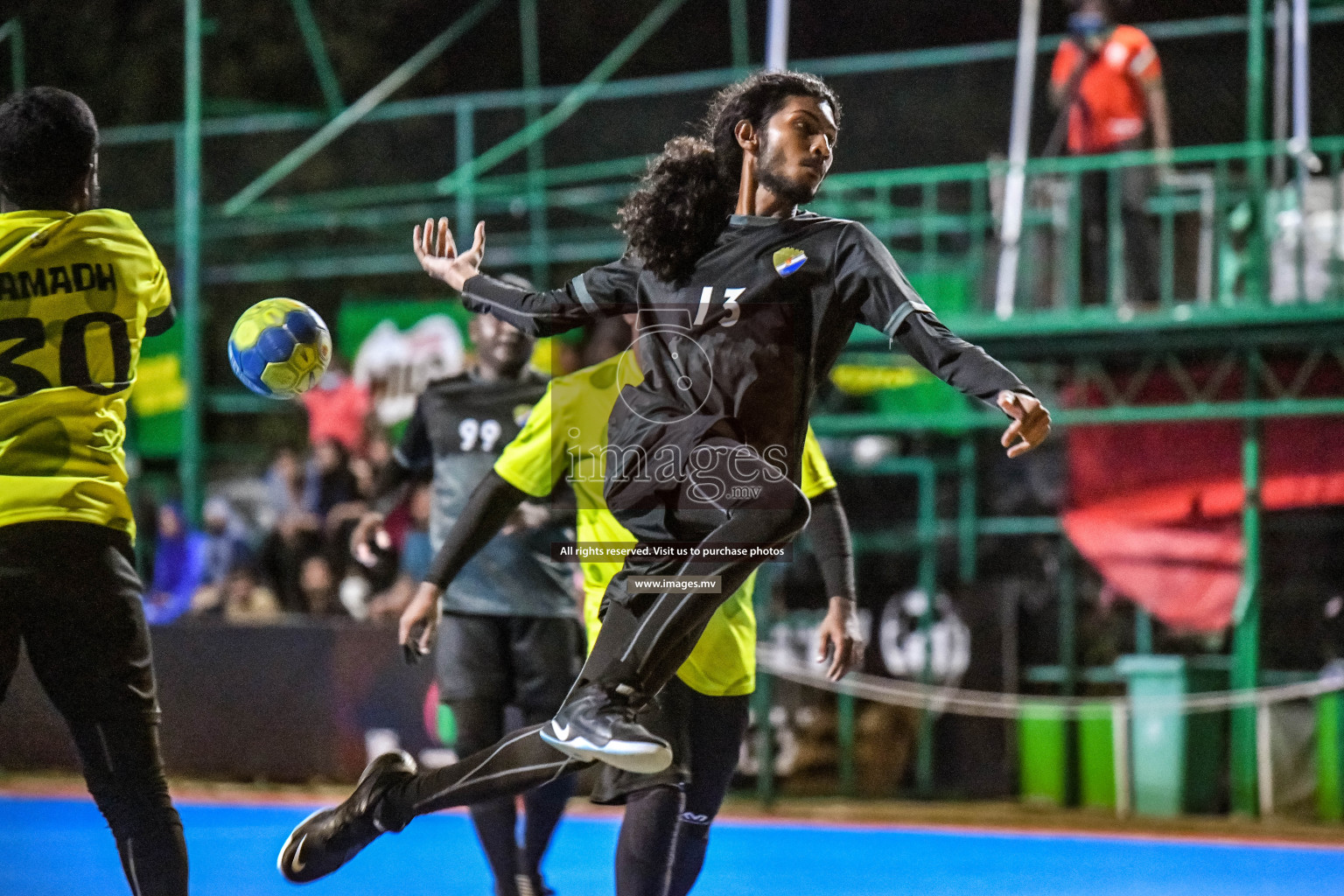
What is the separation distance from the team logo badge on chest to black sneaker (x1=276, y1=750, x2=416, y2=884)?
1.51 meters

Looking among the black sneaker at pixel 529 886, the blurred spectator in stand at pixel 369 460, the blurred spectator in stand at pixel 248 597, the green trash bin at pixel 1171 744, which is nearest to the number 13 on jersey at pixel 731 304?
the black sneaker at pixel 529 886

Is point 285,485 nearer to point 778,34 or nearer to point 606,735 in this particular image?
point 778,34

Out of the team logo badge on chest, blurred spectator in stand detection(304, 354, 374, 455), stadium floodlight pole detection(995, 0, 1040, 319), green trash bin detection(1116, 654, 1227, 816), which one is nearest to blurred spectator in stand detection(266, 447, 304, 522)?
blurred spectator in stand detection(304, 354, 374, 455)

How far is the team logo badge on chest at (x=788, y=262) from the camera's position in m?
3.77

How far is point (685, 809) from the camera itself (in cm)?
430

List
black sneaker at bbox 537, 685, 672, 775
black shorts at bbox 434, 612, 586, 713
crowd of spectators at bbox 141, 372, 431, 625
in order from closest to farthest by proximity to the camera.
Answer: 1. black sneaker at bbox 537, 685, 672, 775
2. black shorts at bbox 434, 612, 586, 713
3. crowd of spectators at bbox 141, 372, 431, 625

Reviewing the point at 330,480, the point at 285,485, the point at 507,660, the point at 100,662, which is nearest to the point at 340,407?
the point at 285,485

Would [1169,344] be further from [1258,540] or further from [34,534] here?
[34,534]

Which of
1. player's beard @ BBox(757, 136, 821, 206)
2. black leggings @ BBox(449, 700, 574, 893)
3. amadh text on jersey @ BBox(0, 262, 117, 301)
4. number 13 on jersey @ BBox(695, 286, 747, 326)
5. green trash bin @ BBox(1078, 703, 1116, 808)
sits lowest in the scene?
green trash bin @ BBox(1078, 703, 1116, 808)

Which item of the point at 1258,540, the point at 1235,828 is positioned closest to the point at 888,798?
the point at 1235,828

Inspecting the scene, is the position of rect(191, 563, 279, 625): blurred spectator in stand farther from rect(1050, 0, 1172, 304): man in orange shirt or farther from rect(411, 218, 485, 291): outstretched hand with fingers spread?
rect(411, 218, 485, 291): outstretched hand with fingers spread

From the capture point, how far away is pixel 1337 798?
8594 mm

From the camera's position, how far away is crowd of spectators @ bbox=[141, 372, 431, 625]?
9.73 metres

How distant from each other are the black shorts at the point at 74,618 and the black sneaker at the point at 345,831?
0.59 metres
